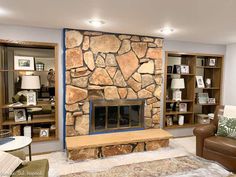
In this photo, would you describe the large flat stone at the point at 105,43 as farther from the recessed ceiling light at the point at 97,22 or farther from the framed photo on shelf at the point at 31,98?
the framed photo on shelf at the point at 31,98

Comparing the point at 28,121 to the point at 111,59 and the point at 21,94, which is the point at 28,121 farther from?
the point at 111,59

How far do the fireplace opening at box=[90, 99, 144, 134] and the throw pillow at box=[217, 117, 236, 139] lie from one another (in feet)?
4.77

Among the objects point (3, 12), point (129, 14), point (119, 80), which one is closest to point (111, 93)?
point (119, 80)

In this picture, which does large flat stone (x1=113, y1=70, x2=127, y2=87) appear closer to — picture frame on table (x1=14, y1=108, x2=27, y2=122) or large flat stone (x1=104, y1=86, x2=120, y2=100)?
large flat stone (x1=104, y1=86, x2=120, y2=100)

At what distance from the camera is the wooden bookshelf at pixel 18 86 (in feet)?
10.9

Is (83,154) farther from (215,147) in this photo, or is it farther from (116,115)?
(215,147)

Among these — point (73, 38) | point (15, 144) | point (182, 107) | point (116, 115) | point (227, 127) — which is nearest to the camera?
point (15, 144)

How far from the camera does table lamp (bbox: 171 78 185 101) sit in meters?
4.30

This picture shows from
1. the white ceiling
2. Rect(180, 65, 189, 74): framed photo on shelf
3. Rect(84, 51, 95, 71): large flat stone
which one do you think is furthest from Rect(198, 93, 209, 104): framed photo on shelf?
Rect(84, 51, 95, 71): large flat stone

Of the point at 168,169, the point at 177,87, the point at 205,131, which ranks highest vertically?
the point at 177,87

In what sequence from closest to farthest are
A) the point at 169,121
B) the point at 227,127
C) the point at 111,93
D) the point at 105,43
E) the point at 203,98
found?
the point at 227,127, the point at 105,43, the point at 111,93, the point at 169,121, the point at 203,98

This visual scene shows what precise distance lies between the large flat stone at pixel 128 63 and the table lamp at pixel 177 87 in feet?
3.45

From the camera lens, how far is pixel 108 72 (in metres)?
3.69

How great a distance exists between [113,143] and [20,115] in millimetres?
1730
